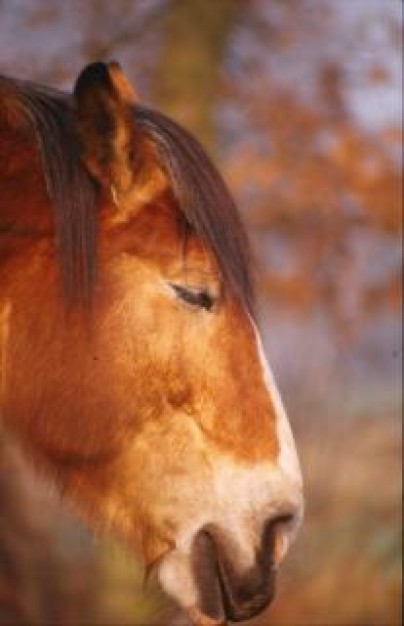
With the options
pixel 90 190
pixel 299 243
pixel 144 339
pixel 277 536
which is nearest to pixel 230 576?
pixel 277 536

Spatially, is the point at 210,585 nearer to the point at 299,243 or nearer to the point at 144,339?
the point at 144,339

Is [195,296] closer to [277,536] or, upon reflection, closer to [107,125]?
[107,125]

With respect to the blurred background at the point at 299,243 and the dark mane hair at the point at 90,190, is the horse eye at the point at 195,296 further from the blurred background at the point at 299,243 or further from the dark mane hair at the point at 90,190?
the blurred background at the point at 299,243

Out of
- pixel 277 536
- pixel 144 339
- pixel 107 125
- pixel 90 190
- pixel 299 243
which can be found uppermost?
pixel 107 125

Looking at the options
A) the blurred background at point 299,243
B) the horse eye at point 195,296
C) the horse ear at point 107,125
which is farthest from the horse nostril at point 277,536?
the blurred background at point 299,243

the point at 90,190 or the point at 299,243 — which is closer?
the point at 90,190

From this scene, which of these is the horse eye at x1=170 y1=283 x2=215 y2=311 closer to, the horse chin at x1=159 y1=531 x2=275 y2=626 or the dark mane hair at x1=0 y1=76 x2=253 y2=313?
the dark mane hair at x1=0 y1=76 x2=253 y2=313

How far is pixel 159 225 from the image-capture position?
1610mm

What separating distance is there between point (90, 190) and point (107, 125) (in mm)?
127

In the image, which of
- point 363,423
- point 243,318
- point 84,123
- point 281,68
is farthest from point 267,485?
point 363,423

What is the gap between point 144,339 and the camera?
1.58m

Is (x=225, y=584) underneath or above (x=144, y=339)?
underneath

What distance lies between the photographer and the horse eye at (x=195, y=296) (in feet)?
5.18

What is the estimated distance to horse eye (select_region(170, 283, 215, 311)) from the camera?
62.2 inches
